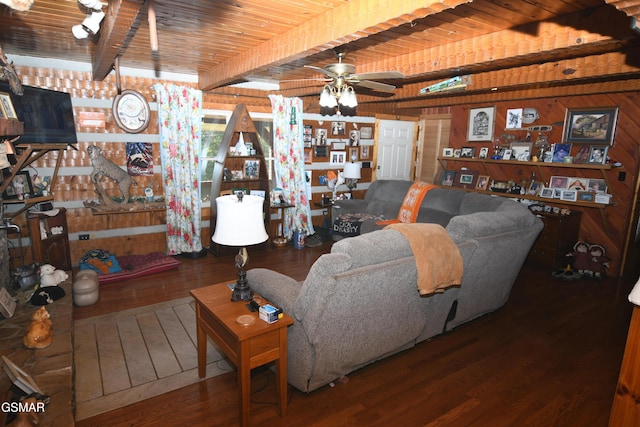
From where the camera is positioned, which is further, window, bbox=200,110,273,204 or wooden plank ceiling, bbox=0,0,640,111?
window, bbox=200,110,273,204

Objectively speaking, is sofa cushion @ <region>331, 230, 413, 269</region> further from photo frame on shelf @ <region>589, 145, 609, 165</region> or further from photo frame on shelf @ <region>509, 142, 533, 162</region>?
photo frame on shelf @ <region>509, 142, 533, 162</region>

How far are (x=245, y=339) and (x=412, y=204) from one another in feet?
13.2

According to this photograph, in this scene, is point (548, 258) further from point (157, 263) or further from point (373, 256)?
point (157, 263)

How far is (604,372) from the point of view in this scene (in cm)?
289

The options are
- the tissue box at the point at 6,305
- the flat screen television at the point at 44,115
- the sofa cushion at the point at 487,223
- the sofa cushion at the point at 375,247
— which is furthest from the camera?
the flat screen television at the point at 44,115

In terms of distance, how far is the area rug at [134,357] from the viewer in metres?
2.51

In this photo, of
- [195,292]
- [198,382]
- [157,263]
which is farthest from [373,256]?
[157,263]

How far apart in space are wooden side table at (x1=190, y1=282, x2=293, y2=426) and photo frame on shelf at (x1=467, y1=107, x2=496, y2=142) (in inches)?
215

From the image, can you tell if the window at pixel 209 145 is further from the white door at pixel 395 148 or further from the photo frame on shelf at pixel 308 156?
the white door at pixel 395 148

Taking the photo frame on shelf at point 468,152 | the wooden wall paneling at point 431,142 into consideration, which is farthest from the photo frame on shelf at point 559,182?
the wooden wall paneling at point 431,142

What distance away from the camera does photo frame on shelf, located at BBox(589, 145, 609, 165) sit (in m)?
4.98

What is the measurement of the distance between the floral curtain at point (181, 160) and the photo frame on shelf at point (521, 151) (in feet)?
15.8

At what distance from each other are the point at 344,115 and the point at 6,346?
5652mm

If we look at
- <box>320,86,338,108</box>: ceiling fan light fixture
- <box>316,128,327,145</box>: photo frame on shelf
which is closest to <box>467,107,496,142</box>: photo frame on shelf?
<box>316,128,327,145</box>: photo frame on shelf
